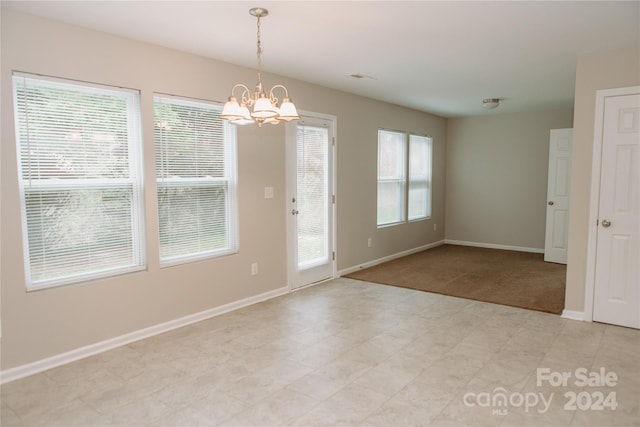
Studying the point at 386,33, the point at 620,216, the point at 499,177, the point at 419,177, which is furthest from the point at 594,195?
the point at 499,177

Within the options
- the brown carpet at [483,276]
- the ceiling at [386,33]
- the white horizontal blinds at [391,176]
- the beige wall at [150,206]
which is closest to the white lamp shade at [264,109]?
the ceiling at [386,33]

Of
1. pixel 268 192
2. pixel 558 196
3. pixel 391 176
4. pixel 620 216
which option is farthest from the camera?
pixel 391 176

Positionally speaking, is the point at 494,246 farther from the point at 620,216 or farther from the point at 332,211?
the point at 620,216

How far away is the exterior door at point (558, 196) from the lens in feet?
20.7

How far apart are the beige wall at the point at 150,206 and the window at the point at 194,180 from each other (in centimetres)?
9

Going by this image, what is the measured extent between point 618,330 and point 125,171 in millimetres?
4335

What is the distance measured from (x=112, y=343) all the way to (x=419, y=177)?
5.60 meters

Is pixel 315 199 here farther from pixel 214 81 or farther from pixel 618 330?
pixel 618 330

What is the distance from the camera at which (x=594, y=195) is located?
12.3ft

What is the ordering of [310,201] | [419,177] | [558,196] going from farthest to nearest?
[419,177], [558,196], [310,201]

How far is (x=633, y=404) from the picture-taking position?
246 centimetres

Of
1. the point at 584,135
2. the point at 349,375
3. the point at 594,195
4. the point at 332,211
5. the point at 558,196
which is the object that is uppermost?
the point at 584,135

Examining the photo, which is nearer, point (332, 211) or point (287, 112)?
point (287, 112)

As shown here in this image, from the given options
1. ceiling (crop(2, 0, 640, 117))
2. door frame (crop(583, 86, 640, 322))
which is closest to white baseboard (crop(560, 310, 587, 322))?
door frame (crop(583, 86, 640, 322))
